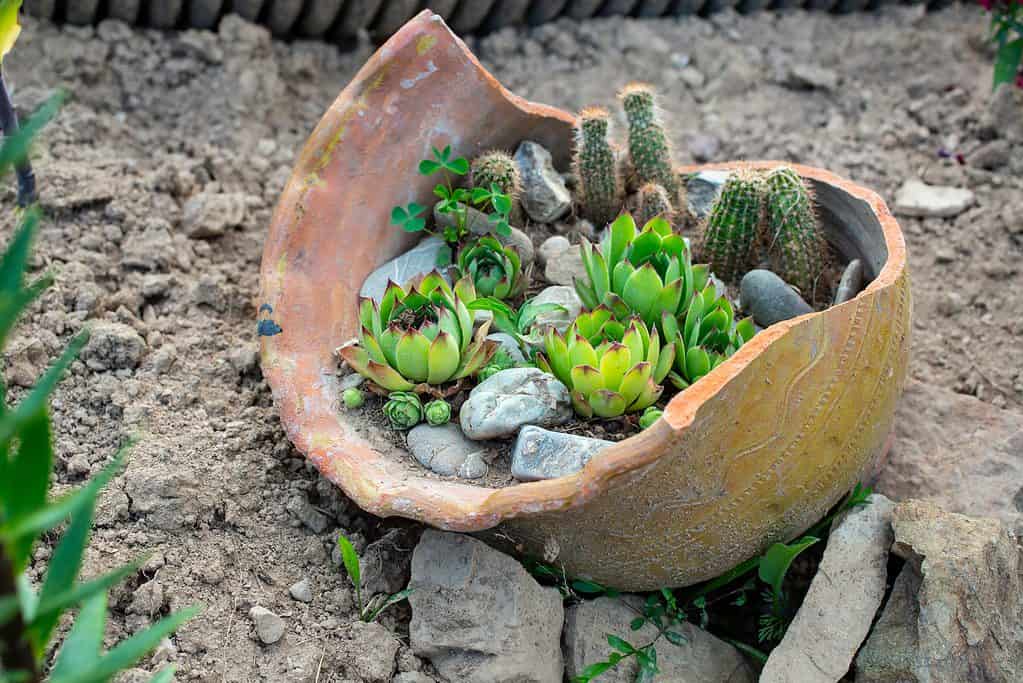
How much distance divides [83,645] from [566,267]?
1489 mm

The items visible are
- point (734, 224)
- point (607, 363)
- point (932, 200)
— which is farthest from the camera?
point (932, 200)

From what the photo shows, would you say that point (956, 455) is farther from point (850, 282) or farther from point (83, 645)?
point (83, 645)

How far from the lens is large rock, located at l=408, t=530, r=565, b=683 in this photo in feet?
6.48

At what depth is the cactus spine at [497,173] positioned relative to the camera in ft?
8.14

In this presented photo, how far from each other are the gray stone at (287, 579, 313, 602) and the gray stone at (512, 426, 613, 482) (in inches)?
18.1

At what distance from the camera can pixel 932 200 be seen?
3.35m

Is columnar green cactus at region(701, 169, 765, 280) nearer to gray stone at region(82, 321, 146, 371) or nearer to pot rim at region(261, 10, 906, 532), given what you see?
pot rim at region(261, 10, 906, 532)

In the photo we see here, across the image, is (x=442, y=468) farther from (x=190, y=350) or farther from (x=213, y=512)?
(x=190, y=350)

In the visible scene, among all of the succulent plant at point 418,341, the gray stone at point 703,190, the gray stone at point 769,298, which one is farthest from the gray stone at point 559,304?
the gray stone at point 703,190

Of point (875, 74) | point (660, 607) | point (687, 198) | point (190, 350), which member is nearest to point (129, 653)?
point (660, 607)

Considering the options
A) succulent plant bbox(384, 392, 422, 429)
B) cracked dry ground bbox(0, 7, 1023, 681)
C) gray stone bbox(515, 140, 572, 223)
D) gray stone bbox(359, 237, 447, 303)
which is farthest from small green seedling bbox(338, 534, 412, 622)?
gray stone bbox(515, 140, 572, 223)

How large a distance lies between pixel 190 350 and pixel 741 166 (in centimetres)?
140

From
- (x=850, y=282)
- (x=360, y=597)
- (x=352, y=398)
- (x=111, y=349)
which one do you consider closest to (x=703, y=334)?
(x=850, y=282)

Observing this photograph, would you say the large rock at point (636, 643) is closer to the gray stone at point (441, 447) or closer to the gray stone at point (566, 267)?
the gray stone at point (441, 447)
